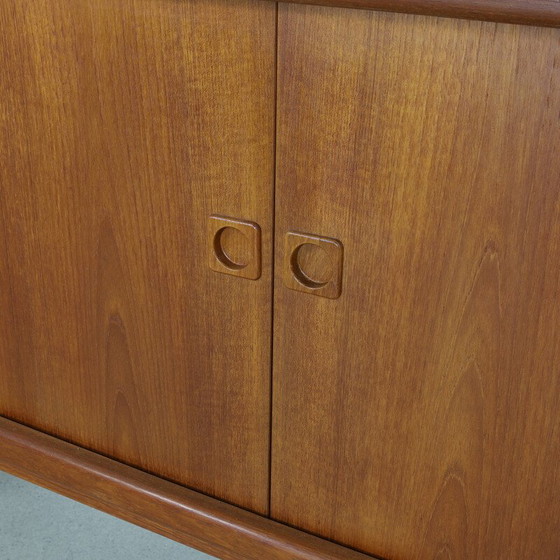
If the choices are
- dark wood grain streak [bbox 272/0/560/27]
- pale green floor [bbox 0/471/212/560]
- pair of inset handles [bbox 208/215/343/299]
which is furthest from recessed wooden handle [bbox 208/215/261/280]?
pale green floor [bbox 0/471/212/560]

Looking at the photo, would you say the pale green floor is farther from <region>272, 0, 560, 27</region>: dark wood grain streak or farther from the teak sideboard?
<region>272, 0, 560, 27</region>: dark wood grain streak

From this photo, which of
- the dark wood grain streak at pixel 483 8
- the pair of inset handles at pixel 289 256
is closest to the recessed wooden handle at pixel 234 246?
the pair of inset handles at pixel 289 256

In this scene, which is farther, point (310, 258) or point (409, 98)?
point (310, 258)

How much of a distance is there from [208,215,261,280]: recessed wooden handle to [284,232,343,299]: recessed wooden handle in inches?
1.2

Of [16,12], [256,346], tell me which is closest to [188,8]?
[16,12]

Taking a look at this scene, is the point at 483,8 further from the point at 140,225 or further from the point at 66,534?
the point at 66,534

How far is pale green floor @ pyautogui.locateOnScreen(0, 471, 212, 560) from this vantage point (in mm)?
1021

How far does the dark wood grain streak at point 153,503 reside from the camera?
88 centimetres

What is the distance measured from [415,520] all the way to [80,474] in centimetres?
39

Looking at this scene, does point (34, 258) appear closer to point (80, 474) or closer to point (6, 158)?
point (6, 158)

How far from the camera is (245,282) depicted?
0.79m

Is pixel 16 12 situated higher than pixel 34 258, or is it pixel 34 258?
pixel 16 12

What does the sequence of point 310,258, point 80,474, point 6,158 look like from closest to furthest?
1. point 310,258
2. point 6,158
3. point 80,474

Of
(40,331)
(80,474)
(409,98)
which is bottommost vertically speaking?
(80,474)
